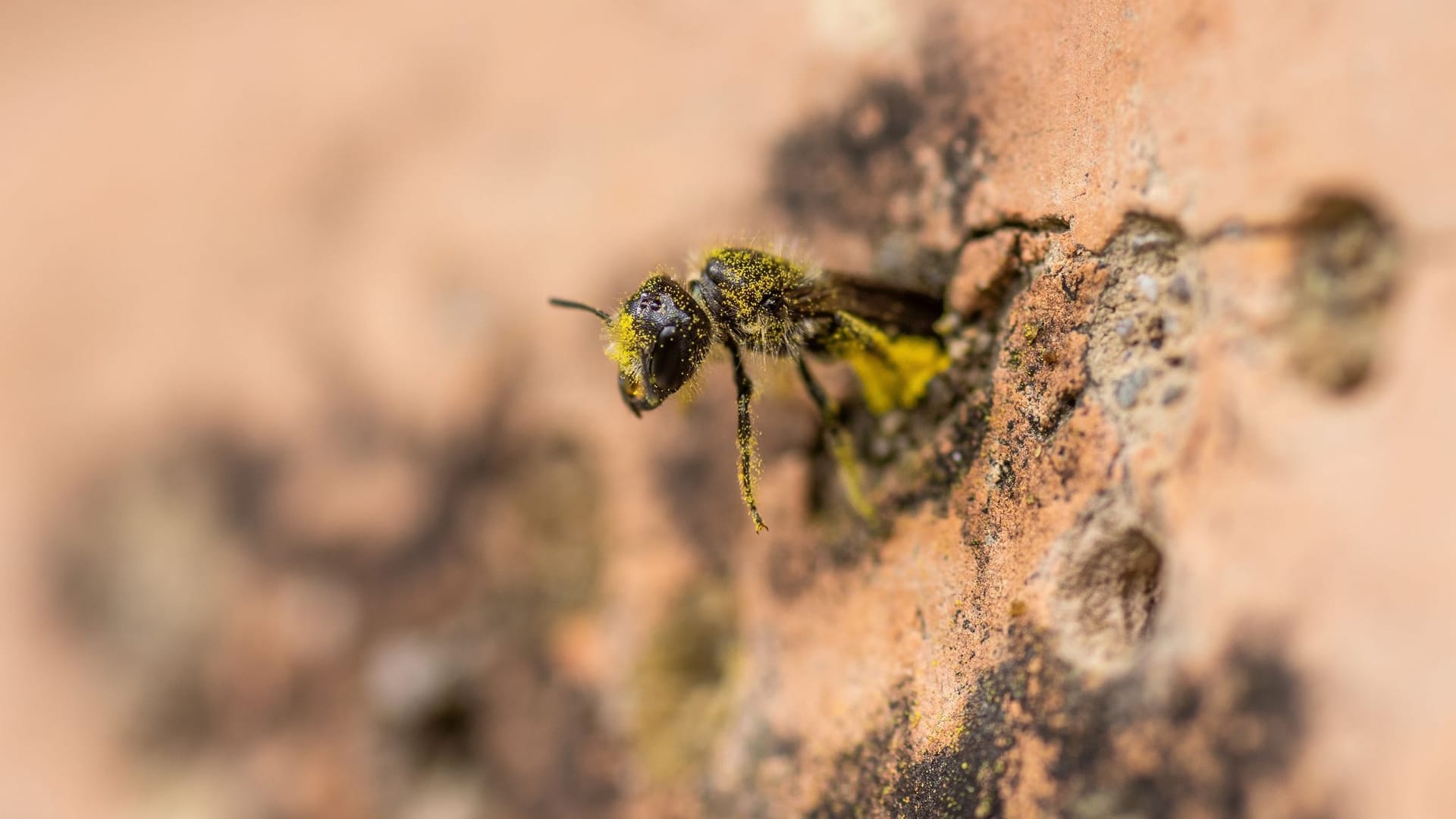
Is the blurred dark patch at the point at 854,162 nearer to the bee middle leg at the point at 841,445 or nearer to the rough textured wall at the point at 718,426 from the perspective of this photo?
the rough textured wall at the point at 718,426

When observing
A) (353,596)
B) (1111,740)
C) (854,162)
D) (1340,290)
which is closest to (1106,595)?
(1111,740)

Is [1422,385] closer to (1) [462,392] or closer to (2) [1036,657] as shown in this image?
(2) [1036,657]

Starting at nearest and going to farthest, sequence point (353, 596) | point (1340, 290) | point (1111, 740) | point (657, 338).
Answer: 1. point (1340, 290)
2. point (1111, 740)
3. point (657, 338)
4. point (353, 596)

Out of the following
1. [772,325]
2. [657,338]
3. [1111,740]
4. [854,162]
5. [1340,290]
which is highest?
[854,162]

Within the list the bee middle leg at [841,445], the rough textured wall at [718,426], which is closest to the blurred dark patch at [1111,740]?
the rough textured wall at [718,426]

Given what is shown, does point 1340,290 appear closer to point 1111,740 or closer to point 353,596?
point 1111,740

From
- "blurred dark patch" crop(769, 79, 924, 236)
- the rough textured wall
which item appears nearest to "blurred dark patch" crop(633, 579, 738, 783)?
the rough textured wall
